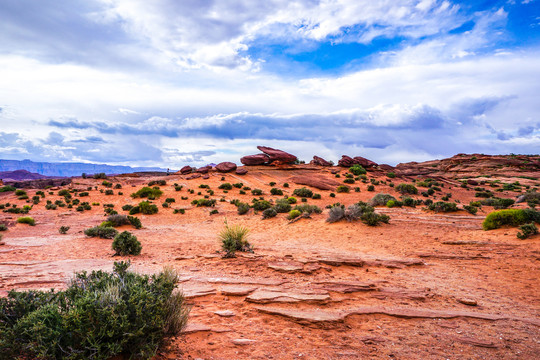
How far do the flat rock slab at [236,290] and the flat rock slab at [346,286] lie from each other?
5.36ft

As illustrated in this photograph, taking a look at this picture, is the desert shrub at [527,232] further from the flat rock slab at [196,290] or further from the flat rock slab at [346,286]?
the flat rock slab at [196,290]

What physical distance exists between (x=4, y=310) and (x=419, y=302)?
673cm

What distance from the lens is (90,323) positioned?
2834mm

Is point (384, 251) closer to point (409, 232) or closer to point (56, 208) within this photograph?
point (409, 232)

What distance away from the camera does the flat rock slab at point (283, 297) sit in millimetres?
5641

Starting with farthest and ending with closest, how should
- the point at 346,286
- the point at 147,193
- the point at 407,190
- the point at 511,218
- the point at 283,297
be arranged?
the point at 407,190
the point at 147,193
the point at 511,218
the point at 346,286
the point at 283,297

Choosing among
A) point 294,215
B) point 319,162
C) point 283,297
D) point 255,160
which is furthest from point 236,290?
point 319,162

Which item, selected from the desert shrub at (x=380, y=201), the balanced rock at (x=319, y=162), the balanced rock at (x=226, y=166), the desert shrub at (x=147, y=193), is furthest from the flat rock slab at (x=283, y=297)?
the balanced rock at (x=319, y=162)

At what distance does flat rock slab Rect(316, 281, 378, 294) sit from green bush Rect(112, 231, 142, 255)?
22.3 ft

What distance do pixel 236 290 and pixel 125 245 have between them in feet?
19.3

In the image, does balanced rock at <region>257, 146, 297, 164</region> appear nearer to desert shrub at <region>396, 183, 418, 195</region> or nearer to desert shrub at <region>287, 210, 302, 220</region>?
desert shrub at <region>396, 183, 418, 195</region>

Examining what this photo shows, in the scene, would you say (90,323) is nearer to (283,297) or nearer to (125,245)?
(283,297)

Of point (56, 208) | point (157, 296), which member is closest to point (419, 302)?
point (157, 296)

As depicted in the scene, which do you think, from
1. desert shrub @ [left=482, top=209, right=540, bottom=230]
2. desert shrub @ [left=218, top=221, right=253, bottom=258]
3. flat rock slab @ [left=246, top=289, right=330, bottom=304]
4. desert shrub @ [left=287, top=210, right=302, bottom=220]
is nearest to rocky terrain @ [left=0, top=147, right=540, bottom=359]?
flat rock slab @ [left=246, top=289, right=330, bottom=304]
